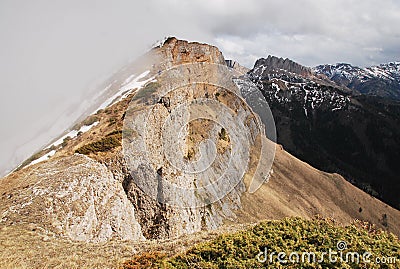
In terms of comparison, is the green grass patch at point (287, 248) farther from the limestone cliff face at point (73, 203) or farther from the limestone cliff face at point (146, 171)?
the limestone cliff face at point (146, 171)

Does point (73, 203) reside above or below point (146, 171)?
below

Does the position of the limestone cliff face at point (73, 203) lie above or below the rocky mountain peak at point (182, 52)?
below

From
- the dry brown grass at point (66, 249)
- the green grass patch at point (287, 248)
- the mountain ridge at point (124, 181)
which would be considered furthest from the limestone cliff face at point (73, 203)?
the green grass patch at point (287, 248)

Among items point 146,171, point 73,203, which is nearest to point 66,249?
point 73,203

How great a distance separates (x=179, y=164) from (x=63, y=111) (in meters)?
20.6

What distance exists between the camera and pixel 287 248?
13500 mm

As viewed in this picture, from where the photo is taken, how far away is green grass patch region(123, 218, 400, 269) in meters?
12.4

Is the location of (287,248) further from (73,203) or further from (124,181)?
(124,181)

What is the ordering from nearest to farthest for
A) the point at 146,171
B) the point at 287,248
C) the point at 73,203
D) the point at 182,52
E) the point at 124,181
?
the point at 287,248
the point at 73,203
the point at 124,181
the point at 146,171
the point at 182,52

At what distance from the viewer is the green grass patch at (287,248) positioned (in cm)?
1238

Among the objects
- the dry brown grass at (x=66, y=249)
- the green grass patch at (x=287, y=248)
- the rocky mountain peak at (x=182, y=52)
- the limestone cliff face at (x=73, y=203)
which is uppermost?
the rocky mountain peak at (x=182, y=52)

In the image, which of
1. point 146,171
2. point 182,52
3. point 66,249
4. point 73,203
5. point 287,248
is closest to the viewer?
point 287,248

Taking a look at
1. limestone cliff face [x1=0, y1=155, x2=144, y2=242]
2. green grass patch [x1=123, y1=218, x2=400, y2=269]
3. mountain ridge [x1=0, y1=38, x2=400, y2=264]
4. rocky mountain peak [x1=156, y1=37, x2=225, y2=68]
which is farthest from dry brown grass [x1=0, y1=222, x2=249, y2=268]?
rocky mountain peak [x1=156, y1=37, x2=225, y2=68]

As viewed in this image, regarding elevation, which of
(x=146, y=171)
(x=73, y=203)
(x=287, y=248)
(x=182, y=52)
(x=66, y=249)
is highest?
(x=182, y=52)
